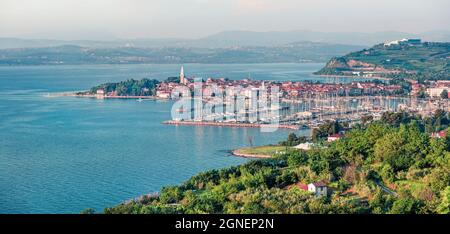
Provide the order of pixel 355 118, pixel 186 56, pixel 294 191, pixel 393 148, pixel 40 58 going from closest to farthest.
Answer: pixel 294 191, pixel 393 148, pixel 355 118, pixel 40 58, pixel 186 56

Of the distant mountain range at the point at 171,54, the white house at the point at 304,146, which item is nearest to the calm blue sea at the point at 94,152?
the white house at the point at 304,146

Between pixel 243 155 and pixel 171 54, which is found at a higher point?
pixel 171 54

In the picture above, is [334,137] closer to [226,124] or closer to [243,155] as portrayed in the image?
[243,155]

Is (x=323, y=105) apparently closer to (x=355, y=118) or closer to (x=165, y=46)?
(x=355, y=118)

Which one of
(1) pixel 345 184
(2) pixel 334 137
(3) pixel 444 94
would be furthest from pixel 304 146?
(3) pixel 444 94

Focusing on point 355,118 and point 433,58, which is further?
point 433,58
